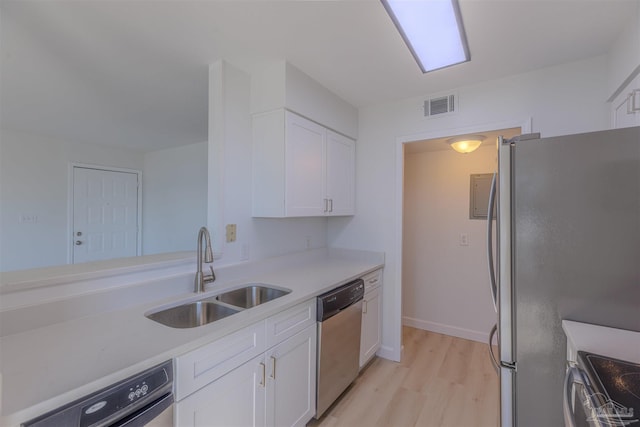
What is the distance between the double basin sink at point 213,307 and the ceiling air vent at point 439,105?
1.89 m

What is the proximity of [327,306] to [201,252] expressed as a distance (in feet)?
2.76

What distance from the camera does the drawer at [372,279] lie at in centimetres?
236

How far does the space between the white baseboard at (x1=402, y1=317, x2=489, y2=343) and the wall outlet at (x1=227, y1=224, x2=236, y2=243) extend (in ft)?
7.94

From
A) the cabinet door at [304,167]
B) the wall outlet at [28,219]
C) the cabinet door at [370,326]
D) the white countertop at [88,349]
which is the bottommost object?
the cabinet door at [370,326]

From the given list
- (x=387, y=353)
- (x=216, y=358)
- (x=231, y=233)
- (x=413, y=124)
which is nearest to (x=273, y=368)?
(x=216, y=358)

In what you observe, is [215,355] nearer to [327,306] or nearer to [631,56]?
[327,306]

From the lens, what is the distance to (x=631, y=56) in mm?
1410

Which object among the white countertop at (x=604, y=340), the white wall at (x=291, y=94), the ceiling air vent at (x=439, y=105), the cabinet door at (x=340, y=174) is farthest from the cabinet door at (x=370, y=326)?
the ceiling air vent at (x=439, y=105)

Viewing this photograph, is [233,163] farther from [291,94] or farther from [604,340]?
[604,340]

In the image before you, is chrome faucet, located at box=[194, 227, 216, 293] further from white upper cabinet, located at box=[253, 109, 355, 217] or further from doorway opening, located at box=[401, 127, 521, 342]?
doorway opening, located at box=[401, 127, 521, 342]

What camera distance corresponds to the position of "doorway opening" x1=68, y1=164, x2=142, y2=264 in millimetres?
3971

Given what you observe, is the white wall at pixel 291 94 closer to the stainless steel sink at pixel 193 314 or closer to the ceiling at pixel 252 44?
the ceiling at pixel 252 44

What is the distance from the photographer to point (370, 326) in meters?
2.44

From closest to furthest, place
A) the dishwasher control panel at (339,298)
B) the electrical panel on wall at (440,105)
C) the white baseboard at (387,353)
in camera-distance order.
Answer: the dishwasher control panel at (339,298) < the electrical panel on wall at (440,105) < the white baseboard at (387,353)
